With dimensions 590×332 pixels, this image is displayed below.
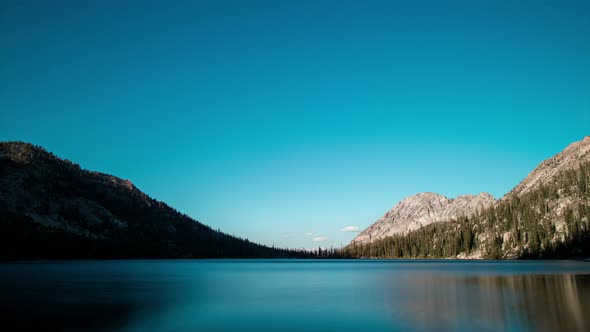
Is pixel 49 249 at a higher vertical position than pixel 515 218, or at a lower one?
lower

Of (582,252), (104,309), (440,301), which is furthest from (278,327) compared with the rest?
(582,252)

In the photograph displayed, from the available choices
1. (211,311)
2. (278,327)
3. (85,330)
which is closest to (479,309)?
(278,327)

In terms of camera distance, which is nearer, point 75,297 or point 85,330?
point 85,330

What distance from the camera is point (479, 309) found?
1071 inches

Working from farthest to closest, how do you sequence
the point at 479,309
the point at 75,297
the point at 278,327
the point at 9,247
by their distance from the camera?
the point at 9,247 < the point at 75,297 < the point at 479,309 < the point at 278,327

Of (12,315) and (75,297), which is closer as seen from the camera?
(12,315)

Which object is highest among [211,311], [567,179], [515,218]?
[567,179]

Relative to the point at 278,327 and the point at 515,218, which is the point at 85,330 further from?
the point at 515,218

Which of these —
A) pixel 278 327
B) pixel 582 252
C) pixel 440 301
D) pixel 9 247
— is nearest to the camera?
pixel 278 327

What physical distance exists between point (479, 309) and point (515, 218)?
192m

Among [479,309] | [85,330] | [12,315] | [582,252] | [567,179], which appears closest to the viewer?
[85,330]

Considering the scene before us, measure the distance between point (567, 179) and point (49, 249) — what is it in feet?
814

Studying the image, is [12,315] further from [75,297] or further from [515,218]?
[515,218]

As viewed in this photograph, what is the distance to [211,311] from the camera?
2894 cm
